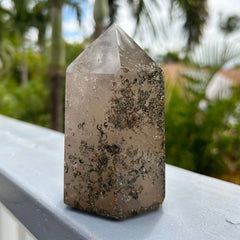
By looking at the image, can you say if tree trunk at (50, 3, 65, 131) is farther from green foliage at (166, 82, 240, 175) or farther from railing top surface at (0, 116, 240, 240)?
railing top surface at (0, 116, 240, 240)

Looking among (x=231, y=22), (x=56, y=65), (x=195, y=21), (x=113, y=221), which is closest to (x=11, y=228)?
(x=113, y=221)

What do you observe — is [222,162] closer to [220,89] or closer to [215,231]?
[220,89]

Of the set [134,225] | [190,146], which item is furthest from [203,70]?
[134,225]

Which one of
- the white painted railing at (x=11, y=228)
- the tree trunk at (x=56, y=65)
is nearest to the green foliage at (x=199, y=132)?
the white painted railing at (x=11, y=228)

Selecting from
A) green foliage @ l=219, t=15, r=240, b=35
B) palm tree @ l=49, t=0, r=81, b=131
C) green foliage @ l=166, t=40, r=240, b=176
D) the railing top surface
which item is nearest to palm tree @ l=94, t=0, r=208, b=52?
palm tree @ l=49, t=0, r=81, b=131

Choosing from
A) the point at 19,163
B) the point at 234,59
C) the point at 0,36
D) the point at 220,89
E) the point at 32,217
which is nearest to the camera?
the point at 32,217
